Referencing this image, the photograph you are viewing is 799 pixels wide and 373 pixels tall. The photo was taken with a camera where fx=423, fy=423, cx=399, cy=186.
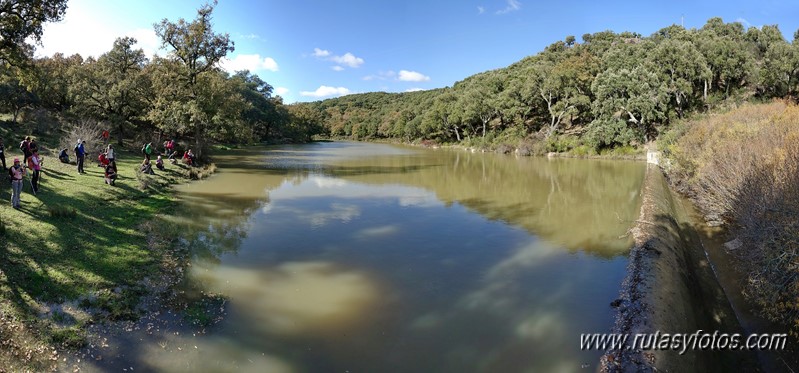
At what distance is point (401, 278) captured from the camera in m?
11.9

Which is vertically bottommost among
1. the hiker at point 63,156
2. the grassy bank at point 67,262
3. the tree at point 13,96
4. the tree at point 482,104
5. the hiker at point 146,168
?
the grassy bank at point 67,262

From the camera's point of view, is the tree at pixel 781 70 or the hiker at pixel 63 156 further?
the tree at pixel 781 70

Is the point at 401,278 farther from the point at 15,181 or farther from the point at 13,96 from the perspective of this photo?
the point at 13,96

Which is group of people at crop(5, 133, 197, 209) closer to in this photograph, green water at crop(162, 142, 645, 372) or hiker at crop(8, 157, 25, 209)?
hiker at crop(8, 157, 25, 209)

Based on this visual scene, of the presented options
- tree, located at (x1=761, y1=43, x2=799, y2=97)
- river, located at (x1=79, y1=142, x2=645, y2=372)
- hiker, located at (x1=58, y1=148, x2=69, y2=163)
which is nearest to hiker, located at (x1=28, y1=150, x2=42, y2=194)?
river, located at (x1=79, y1=142, x2=645, y2=372)

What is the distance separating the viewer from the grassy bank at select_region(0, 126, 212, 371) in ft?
24.6

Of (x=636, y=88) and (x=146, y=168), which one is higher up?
(x=636, y=88)

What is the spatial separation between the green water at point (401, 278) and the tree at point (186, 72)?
445 inches

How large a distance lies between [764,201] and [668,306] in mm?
4349

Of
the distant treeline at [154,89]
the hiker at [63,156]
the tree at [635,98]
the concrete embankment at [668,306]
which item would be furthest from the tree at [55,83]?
the tree at [635,98]

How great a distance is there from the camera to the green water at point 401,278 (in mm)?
8008

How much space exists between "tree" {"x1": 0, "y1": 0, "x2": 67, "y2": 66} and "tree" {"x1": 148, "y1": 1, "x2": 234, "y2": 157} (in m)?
12.6

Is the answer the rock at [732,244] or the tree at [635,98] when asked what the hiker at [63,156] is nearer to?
the rock at [732,244]

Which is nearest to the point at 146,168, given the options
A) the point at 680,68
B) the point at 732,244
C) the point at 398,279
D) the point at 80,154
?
the point at 80,154
